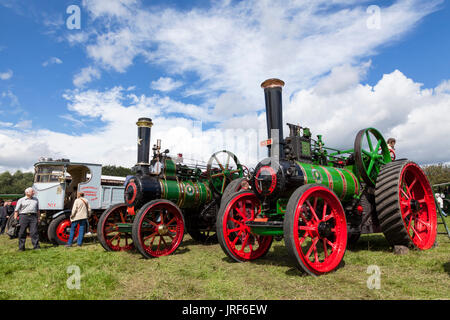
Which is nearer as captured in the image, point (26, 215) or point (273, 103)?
point (273, 103)

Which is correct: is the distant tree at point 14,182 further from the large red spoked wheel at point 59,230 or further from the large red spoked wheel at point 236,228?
the large red spoked wheel at point 236,228

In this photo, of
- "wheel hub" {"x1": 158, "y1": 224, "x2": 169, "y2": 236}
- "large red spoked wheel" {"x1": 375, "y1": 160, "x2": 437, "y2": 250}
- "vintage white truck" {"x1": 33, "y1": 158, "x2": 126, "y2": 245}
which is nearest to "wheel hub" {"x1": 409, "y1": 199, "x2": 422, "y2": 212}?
"large red spoked wheel" {"x1": 375, "y1": 160, "x2": 437, "y2": 250}

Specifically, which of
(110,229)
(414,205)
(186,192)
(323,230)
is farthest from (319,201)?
(110,229)

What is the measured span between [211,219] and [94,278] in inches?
146

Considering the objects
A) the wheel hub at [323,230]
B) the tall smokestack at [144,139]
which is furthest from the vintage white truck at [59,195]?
the wheel hub at [323,230]

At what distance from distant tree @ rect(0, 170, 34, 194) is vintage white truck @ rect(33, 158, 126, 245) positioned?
5960 centimetres

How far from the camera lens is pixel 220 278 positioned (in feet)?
11.7

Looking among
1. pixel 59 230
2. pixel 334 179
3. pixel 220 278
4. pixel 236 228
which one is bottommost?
pixel 220 278

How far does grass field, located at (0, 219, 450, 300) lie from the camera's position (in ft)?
9.79

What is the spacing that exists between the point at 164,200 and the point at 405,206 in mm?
4097

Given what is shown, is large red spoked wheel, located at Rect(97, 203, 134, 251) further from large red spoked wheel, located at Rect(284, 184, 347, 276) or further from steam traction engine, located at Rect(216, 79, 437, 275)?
large red spoked wheel, located at Rect(284, 184, 347, 276)

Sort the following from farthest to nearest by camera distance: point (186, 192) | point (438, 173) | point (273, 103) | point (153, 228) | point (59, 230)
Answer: point (438, 173)
point (59, 230)
point (186, 192)
point (273, 103)
point (153, 228)

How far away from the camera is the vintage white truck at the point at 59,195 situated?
760 cm

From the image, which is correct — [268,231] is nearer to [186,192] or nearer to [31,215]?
[186,192]
